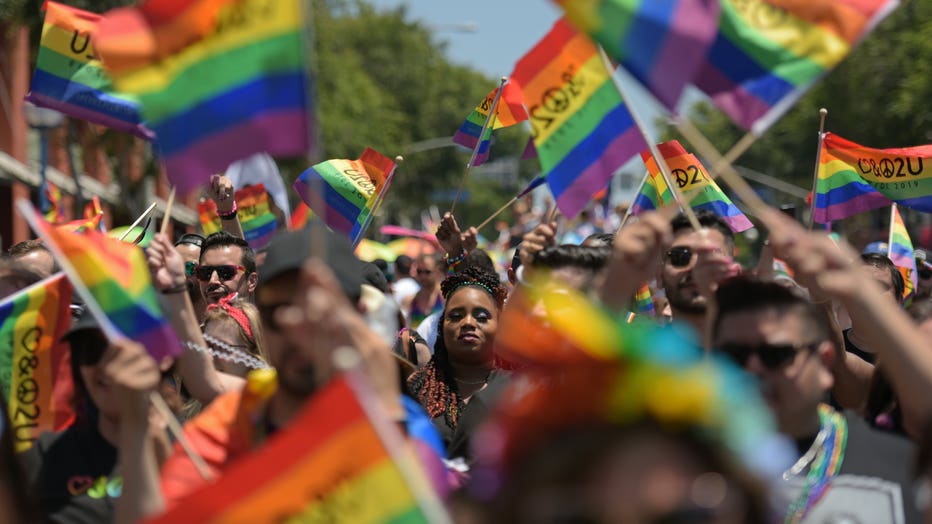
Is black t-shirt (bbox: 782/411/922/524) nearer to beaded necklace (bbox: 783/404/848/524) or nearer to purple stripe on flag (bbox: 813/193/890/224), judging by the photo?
beaded necklace (bbox: 783/404/848/524)

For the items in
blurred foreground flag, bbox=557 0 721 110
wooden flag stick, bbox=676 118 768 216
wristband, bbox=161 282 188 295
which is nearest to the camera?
wooden flag stick, bbox=676 118 768 216

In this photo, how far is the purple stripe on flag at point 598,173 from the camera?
468 cm

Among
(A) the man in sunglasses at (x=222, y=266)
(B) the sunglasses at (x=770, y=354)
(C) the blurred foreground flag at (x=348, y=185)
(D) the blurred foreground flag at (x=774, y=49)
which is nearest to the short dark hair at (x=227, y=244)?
(A) the man in sunglasses at (x=222, y=266)

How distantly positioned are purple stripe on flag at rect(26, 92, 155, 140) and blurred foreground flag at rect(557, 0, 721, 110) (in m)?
3.07

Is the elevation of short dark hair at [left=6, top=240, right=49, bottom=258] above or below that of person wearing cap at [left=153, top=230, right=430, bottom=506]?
below

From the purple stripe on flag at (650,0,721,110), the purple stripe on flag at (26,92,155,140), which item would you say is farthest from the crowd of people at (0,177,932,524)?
the purple stripe on flag at (26,92,155,140)

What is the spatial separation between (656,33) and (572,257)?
1.28 metres

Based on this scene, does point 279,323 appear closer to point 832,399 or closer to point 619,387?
point 619,387

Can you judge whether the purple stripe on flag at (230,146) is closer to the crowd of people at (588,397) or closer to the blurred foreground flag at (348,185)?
the crowd of people at (588,397)

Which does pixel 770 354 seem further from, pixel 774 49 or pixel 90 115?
pixel 90 115

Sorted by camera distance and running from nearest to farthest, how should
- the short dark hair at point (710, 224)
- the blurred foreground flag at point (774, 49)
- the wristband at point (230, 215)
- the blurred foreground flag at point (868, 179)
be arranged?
the blurred foreground flag at point (774, 49) → the short dark hair at point (710, 224) → the blurred foreground flag at point (868, 179) → the wristband at point (230, 215)

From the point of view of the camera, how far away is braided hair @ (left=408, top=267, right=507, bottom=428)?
5992mm

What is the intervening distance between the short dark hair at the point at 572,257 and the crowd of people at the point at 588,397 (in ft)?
0.05

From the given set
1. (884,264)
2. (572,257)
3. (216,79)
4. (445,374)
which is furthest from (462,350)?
(216,79)
